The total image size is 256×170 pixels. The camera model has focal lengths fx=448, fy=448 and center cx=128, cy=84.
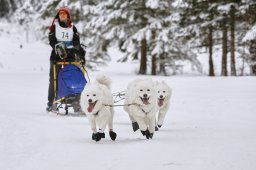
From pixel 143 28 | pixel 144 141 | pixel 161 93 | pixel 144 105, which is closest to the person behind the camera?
pixel 144 141

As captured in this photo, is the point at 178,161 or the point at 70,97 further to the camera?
the point at 70,97

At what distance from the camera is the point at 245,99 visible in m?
11.4

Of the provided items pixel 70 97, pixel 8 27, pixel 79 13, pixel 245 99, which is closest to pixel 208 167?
pixel 70 97

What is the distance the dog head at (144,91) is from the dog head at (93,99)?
19.9 inches

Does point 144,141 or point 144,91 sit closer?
A: point 144,141

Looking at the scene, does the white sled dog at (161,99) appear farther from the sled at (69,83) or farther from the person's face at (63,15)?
the person's face at (63,15)

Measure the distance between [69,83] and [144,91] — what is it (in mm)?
3244

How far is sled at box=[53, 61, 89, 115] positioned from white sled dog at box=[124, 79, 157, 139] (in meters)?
2.95

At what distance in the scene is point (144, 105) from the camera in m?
5.95

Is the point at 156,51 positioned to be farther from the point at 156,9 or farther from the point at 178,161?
the point at 178,161

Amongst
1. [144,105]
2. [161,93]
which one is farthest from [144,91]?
[161,93]

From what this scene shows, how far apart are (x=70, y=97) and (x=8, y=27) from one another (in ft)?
121

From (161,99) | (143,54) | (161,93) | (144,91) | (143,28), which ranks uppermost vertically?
(143,28)

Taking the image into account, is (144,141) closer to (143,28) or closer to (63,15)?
(63,15)
